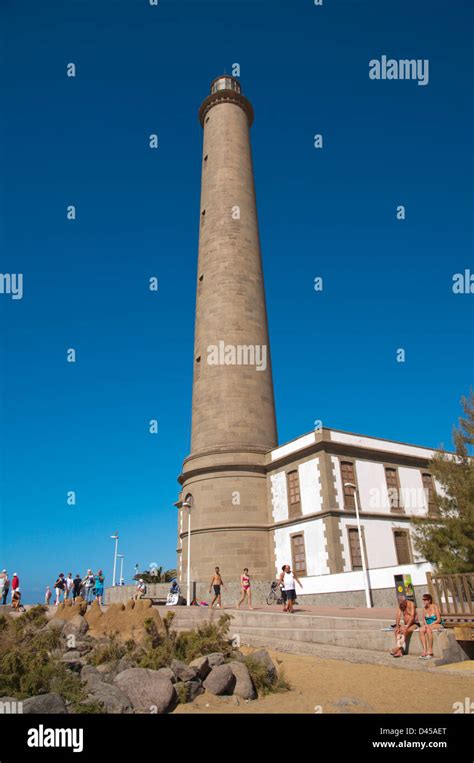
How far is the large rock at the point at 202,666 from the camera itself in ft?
28.3

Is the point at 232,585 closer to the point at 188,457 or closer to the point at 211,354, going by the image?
the point at 188,457

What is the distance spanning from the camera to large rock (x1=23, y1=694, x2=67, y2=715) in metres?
6.68

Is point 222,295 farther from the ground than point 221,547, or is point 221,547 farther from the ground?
point 222,295

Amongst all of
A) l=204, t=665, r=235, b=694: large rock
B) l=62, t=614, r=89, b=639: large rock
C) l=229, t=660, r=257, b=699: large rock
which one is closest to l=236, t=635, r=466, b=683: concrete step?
l=229, t=660, r=257, b=699: large rock

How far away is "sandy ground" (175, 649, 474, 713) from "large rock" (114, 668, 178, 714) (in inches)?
10.7

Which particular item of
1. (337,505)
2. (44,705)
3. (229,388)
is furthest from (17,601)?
(44,705)

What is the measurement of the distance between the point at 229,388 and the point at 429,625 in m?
17.2

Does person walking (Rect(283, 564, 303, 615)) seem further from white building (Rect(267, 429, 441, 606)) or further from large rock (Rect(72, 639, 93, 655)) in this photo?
large rock (Rect(72, 639, 93, 655))

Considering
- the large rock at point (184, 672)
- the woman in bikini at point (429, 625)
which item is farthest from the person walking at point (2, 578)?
the woman in bikini at point (429, 625)

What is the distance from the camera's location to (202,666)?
28.7 ft
